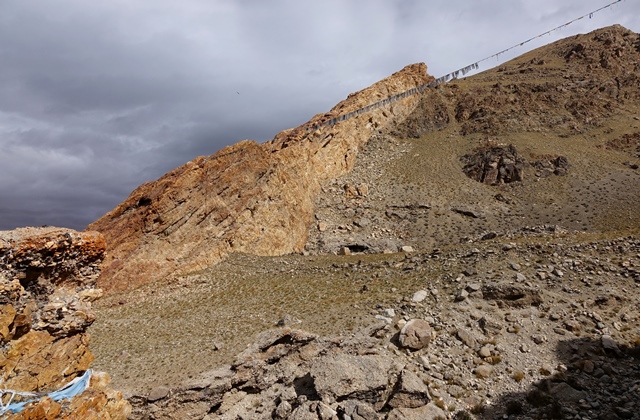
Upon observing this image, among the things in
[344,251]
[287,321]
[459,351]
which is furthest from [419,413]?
[344,251]

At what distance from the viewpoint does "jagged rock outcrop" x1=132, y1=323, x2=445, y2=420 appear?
10695 millimetres

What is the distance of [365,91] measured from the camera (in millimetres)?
48531

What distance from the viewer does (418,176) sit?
4053 centimetres

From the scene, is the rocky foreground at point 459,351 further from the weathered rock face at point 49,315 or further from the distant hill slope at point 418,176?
the distant hill slope at point 418,176

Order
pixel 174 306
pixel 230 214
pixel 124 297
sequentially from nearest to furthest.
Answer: pixel 174 306, pixel 124 297, pixel 230 214

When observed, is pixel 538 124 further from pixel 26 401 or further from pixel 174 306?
pixel 26 401

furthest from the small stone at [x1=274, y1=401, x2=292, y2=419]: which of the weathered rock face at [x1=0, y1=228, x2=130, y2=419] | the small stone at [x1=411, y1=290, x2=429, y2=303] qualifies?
the small stone at [x1=411, y1=290, x2=429, y2=303]

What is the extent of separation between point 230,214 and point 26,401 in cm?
2070

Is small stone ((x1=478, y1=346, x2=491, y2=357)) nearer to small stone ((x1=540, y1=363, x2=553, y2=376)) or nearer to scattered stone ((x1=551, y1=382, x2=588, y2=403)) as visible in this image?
small stone ((x1=540, y1=363, x2=553, y2=376))

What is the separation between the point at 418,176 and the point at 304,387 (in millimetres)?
32275

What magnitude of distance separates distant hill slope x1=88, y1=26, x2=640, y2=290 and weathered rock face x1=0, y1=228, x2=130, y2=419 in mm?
14895

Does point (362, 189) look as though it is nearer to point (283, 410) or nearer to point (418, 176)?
point (418, 176)

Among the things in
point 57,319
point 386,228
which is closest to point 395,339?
point 57,319

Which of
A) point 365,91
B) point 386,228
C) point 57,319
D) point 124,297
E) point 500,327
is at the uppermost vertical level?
point 365,91
